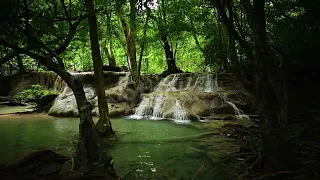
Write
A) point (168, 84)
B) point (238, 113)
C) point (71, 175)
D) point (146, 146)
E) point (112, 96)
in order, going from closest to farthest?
1. point (71, 175)
2. point (146, 146)
3. point (238, 113)
4. point (112, 96)
5. point (168, 84)

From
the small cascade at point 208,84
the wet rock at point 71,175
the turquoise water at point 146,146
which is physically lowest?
the turquoise water at point 146,146

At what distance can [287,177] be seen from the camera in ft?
15.2

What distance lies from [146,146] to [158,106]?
6930 millimetres

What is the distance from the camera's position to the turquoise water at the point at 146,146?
612cm

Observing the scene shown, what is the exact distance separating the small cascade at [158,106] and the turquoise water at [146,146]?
1.65 metres

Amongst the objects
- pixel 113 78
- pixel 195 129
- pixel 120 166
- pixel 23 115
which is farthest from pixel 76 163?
pixel 113 78

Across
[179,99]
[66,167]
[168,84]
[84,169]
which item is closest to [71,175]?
[84,169]

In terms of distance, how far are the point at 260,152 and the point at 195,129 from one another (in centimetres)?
552

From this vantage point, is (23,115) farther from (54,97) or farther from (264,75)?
(264,75)

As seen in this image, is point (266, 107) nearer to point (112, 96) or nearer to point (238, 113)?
point (238, 113)

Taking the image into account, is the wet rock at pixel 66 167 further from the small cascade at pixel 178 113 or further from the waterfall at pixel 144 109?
the waterfall at pixel 144 109

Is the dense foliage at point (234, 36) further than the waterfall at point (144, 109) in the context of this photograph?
No

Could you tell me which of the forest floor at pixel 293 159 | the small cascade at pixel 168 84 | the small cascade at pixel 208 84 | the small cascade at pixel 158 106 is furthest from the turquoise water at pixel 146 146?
the small cascade at pixel 168 84

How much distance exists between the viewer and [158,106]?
50.3 ft
